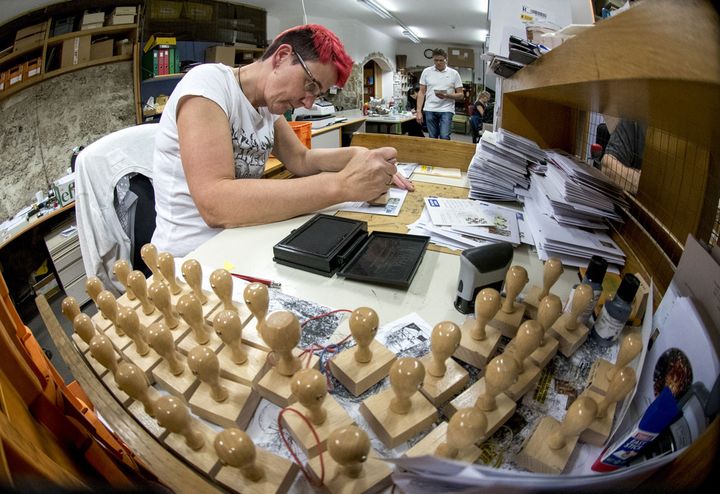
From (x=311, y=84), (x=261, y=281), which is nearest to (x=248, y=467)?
(x=261, y=281)

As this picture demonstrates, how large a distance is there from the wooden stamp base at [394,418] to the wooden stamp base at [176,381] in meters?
0.26

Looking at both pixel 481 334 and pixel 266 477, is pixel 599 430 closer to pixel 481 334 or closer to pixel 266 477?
pixel 481 334

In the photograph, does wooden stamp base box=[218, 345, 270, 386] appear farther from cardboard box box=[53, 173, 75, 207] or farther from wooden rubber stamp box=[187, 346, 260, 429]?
cardboard box box=[53, 173, 75, 207]

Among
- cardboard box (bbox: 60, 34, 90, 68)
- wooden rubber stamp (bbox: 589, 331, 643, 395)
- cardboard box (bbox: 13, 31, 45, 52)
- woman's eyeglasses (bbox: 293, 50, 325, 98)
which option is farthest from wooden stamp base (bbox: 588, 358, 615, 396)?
cardboard box (bbox: 60, 34, 90, 68)

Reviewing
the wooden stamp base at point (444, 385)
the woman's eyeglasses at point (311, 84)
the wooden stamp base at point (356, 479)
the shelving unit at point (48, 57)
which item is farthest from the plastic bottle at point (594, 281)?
the shelving unit at point (48, 57)

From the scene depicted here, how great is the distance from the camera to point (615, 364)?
0.52m

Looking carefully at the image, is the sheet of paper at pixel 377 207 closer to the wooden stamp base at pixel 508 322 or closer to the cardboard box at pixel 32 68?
the wooden stamp base at pixel 508 322

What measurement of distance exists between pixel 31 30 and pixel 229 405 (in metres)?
2.33

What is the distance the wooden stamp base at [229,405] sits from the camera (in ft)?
1.56

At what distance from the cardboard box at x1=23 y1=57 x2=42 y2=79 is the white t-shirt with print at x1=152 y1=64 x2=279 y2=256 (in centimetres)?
128

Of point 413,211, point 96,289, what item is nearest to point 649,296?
point 413,211

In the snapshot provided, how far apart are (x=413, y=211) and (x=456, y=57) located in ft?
35.3

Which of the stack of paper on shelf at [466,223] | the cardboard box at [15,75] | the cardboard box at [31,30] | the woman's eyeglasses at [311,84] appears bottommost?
the stack of paper on shelf at [466,223]

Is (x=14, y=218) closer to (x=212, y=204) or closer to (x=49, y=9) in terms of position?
(x=49, y=9)
